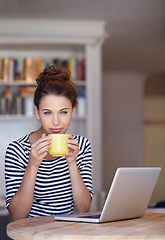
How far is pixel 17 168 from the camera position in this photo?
175 cm

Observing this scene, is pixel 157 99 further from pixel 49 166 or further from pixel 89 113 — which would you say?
pixel 49 166

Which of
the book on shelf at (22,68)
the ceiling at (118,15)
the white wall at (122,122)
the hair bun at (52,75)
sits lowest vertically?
the white wall at (122,122)

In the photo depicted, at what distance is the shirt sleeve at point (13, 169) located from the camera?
171 centimetres

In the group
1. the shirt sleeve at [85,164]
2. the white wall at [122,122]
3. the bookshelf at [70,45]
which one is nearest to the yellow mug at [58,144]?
the shirt sleeve at [85,164]

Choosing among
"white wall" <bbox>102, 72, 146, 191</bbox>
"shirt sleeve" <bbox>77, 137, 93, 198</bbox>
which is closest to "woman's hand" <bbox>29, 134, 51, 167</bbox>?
"shirt sleeve" <bbox>77, 137, 93, 198</bbox>

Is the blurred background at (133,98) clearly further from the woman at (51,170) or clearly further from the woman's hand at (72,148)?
the woman's hand at (72,148)

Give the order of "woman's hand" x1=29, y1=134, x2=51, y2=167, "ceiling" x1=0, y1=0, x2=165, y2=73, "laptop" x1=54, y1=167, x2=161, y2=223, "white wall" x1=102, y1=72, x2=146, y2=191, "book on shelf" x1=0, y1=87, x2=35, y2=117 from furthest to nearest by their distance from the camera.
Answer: "white wall" x1=102, y1=72, x2=146, y2=191 < "book on shelf" x1=0, y1=87, x2=35, y2=117 < "ceiling" x1=0, y1=0, x2=165, y2=73 < "woman's hand" x1=29, y1=134, x2=51, y2=167 < "laptop" x1=54, y1=167, x2=161, y2=223

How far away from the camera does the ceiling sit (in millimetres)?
4605

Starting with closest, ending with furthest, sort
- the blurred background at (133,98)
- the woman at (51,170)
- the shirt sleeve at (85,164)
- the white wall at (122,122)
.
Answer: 1. the woman at (51,170)
2. the shirt sleeve at (85,164)
3. the blurred background at (133,98)
4. the white wall at (122,122)

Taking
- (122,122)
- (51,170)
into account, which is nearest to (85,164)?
(51,170)

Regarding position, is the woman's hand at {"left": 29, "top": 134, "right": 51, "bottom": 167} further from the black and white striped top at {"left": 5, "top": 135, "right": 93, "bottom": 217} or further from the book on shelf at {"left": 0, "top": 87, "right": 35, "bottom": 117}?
the book on shelf at {"left": 0, "top": 87, "right": 35, "bottom": 117}

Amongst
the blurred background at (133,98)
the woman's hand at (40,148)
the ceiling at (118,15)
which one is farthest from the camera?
the blurred background at (133,98)

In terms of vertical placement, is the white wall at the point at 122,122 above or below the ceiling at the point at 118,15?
below

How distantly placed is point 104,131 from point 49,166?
6655 millimetres
